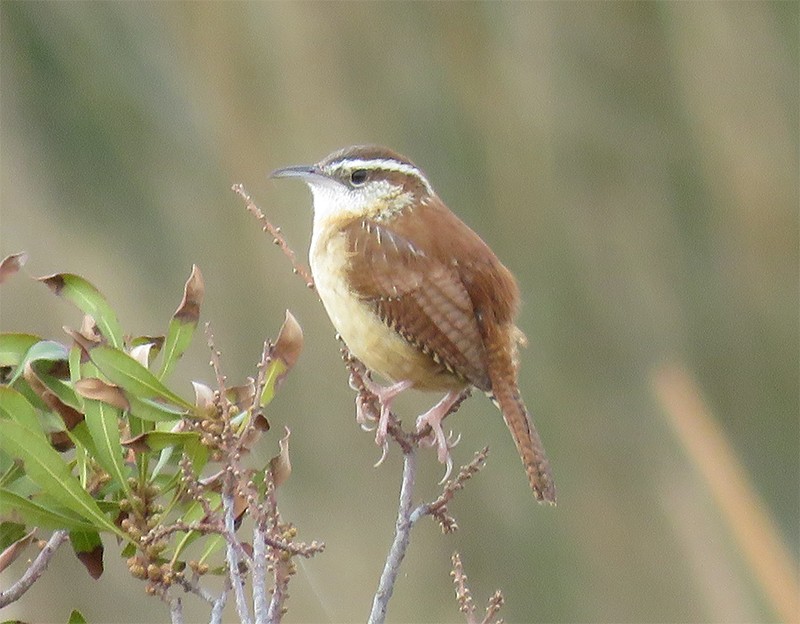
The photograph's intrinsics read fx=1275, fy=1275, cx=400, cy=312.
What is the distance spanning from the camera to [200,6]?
15.6 feet

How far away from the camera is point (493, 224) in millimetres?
4688

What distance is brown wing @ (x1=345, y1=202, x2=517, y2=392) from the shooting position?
230 centimetres

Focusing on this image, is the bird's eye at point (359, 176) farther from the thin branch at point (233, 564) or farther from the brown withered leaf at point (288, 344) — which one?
the thin branch at point (233, 564)

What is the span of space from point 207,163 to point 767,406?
7.70 ft

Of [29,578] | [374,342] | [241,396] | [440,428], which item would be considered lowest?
[29,578]

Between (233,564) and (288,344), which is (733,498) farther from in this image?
(233,564)

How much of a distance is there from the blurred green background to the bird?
201 centimetres

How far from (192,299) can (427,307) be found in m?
0.71

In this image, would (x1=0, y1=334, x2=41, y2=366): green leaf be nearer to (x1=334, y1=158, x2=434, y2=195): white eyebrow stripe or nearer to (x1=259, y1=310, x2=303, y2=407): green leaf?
(x1=259, y1=310, x2=303, y2=407): green leaf

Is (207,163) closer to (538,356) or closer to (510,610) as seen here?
(538,356)

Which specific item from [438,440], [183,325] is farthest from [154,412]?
[438,440]

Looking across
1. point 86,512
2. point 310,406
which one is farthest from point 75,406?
point 310,406

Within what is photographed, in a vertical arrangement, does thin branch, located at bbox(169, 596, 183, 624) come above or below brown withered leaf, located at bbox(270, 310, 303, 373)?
below

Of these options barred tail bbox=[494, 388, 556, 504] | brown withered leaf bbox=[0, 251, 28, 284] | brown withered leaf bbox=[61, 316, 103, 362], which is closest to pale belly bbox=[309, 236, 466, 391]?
barred tail bbox=[494, 388, 556, 504]
